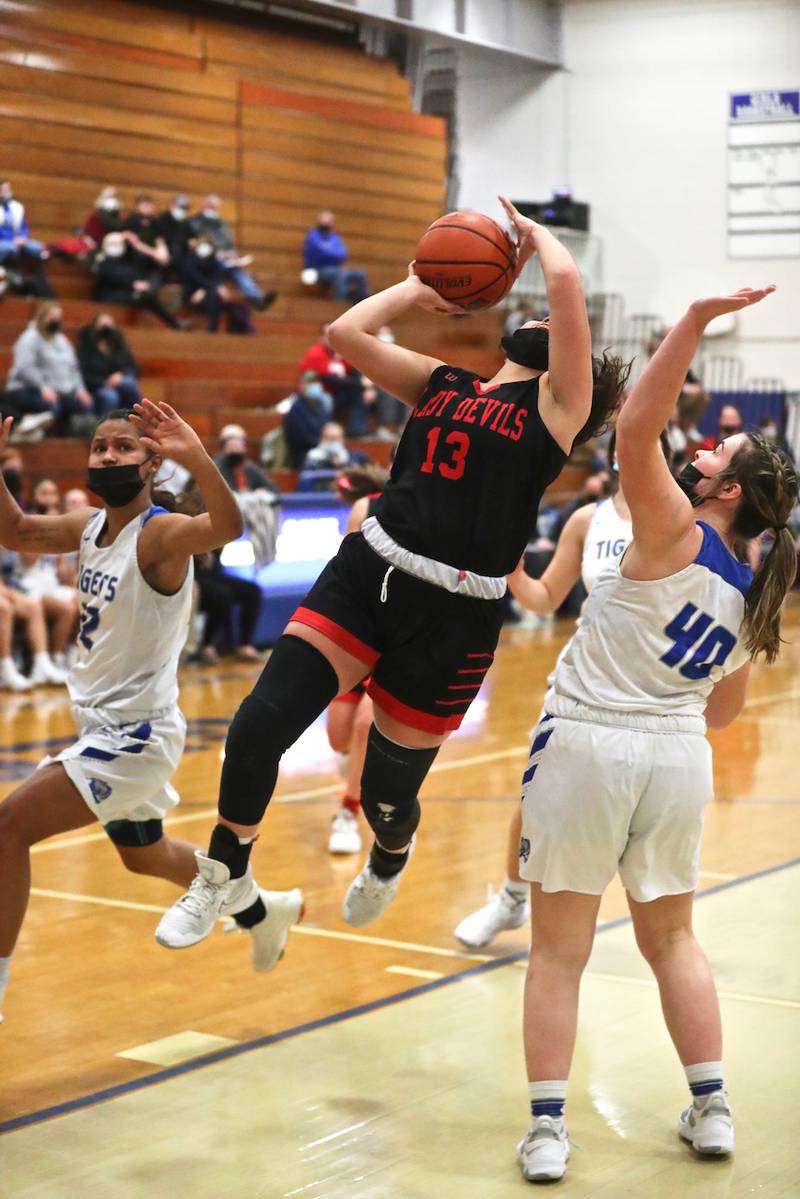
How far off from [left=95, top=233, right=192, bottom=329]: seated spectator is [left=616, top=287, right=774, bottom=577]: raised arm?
41.2 ft

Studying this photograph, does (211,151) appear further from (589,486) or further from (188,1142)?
(188,1142)

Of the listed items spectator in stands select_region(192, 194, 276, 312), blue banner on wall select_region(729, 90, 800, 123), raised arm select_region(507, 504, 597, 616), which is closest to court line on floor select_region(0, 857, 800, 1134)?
raised arm select_region(507, 504, 597, 616)

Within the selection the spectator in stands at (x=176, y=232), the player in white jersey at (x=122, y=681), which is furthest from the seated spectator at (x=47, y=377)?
the player in white jersey at (x=122, y=681)

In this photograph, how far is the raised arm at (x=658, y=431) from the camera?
10.4 feet

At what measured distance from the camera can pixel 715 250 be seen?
21328 millimetres

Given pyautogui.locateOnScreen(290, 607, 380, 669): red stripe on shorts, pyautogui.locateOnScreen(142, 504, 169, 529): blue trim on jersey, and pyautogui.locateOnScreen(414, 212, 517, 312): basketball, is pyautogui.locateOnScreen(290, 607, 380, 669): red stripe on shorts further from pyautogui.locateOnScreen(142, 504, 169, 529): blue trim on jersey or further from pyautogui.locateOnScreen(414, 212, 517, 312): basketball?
pyautogui.locateOnScreen(414, 212, 517, 312): basketball

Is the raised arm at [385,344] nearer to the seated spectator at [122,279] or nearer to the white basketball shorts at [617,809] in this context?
the white basketball shorts at [617,809]

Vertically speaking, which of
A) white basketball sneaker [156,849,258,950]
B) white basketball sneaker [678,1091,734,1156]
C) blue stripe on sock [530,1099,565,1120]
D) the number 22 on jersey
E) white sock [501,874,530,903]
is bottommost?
white sock [501,874,530,903]

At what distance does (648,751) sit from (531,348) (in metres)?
1.04

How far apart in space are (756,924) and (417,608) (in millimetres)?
2400

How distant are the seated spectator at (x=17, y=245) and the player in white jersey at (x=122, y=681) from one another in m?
10.3

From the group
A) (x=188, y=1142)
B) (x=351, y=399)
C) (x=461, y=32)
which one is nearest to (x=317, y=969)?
(x=188, y=1142)

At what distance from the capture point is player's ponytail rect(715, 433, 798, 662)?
341 cm

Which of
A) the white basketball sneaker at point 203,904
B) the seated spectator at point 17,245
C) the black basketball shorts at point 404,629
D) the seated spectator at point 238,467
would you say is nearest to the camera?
the white basketball sneaker at point 203,904
